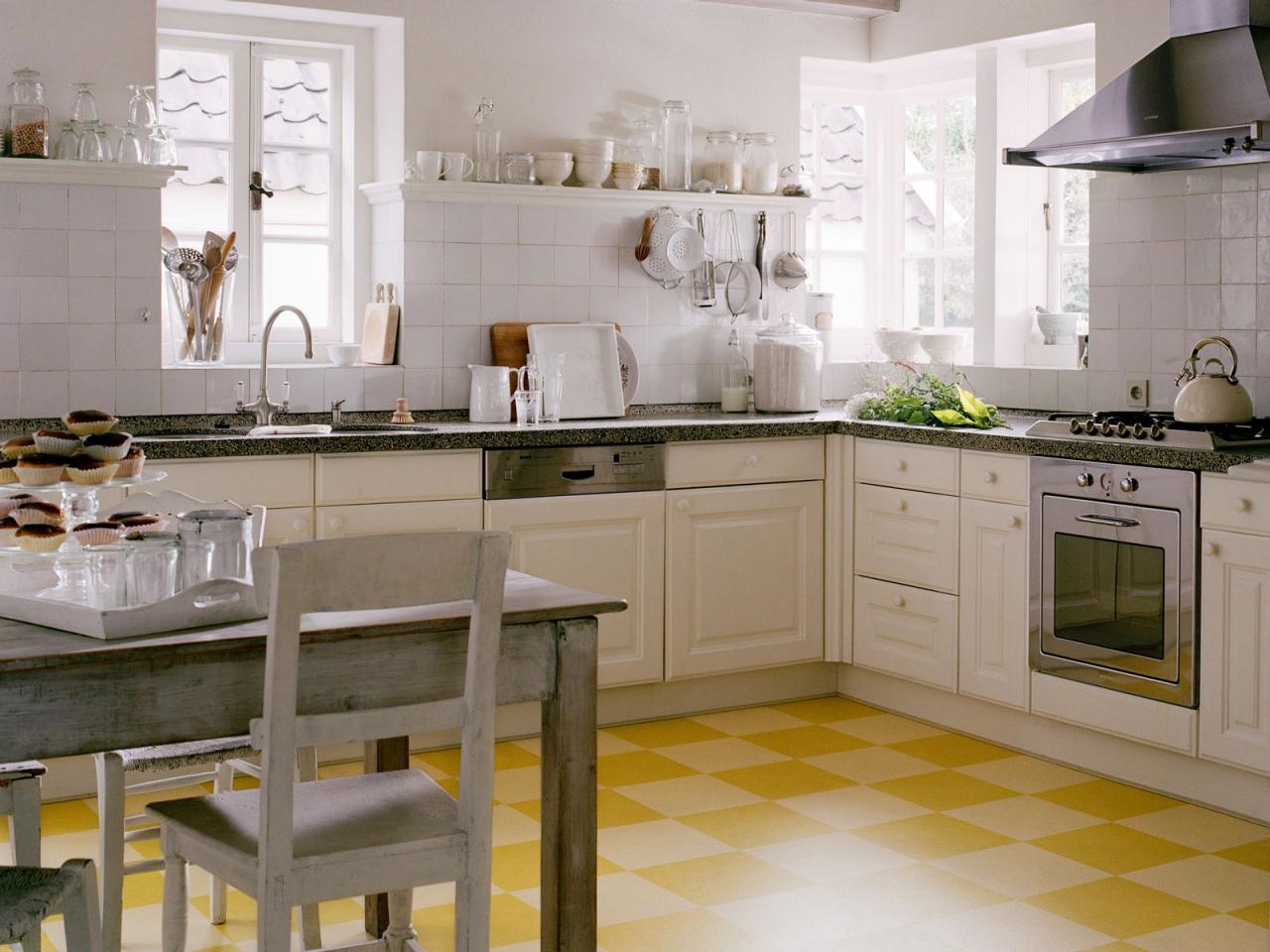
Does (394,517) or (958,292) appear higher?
(958,292)

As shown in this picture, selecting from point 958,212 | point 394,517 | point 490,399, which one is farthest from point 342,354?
point 958,212

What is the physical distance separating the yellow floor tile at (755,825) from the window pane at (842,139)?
282 cm

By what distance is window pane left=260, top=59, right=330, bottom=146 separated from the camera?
15.9ft

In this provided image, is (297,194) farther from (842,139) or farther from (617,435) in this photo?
(842,139)

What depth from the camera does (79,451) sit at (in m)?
2.45

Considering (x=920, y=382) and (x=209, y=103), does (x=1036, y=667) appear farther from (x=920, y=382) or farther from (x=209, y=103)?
(x=209, y=103)

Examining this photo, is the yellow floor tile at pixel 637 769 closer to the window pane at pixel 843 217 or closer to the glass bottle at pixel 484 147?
the glass bottle at pixel 484 147

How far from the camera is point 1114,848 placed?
3.59 meters

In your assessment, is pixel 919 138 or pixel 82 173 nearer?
pixel 82 173

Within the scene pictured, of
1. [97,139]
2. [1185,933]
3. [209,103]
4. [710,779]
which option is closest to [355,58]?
[209,103]

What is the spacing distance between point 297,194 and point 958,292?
7.95 feet

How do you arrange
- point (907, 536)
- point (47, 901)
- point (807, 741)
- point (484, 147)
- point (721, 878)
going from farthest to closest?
point (484, 147) < point (907, 536) < point (807, 741) < point (721, 878) < point (47, 901)

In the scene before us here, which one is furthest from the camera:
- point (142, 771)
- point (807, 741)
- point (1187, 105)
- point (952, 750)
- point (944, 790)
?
point (807, 741)

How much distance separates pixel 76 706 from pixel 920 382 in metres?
3.72
